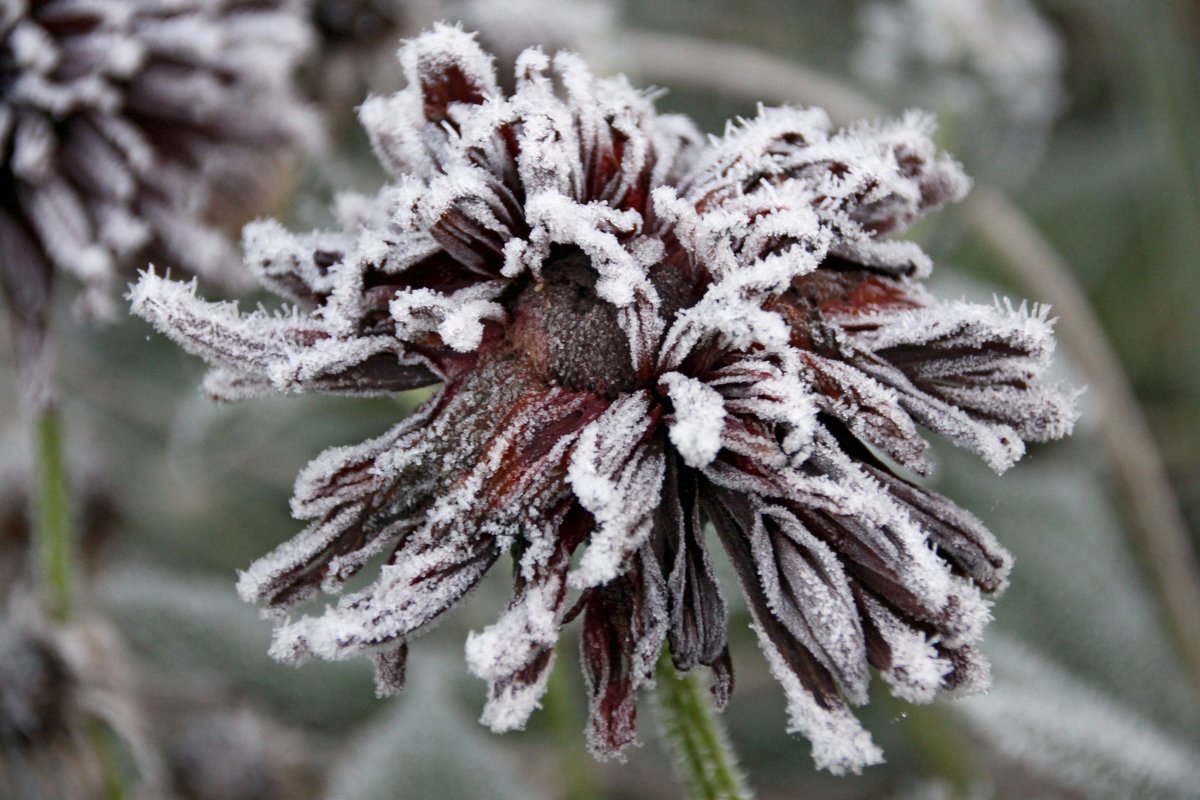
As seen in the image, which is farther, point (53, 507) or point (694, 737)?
point (53, 507)

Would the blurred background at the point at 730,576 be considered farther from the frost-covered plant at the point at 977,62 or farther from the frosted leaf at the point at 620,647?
the frosted leaf at the point at 620,647

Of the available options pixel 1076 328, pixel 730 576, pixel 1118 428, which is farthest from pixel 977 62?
pixel 730 576

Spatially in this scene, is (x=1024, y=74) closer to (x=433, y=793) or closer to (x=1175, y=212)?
(x=1175, y=212)

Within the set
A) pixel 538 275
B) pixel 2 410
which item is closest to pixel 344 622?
pixel 538 275

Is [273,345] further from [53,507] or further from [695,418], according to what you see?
[53,507]

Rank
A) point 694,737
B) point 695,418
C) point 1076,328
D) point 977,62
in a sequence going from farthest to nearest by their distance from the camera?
point 977,62 < point 1076,328 < point 694,737 < point 695,418
